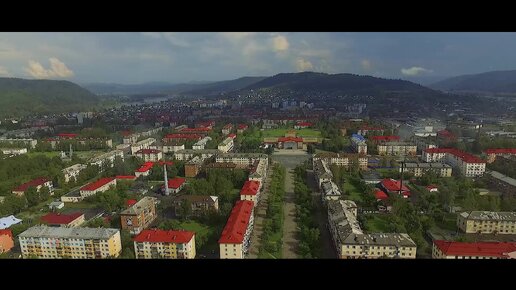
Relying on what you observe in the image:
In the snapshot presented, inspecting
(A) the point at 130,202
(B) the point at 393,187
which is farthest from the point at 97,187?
(B) the point at 393,187

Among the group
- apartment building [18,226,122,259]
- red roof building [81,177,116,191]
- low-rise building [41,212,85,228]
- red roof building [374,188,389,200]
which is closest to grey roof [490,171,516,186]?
red roof building [374,188,389,200]

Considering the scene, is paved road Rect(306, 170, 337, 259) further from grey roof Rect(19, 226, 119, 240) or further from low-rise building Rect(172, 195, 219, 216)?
grey roof Rect(19, 226, 119, 240)

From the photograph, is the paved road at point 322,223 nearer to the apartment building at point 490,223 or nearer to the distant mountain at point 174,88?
the apartment building at point 490,223

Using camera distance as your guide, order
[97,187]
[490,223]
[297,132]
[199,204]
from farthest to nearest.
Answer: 1. [297,132]
2. [97,187]
3. [199,204]
4. [490,223]

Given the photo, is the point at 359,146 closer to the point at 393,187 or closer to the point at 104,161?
the point at 393,187

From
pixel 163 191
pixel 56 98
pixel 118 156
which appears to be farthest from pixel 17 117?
pixel 163 191

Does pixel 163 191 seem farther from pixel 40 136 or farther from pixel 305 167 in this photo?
pixel 40 136

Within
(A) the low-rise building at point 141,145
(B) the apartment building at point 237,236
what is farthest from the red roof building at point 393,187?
(A) the low-rise building at point 141,145
